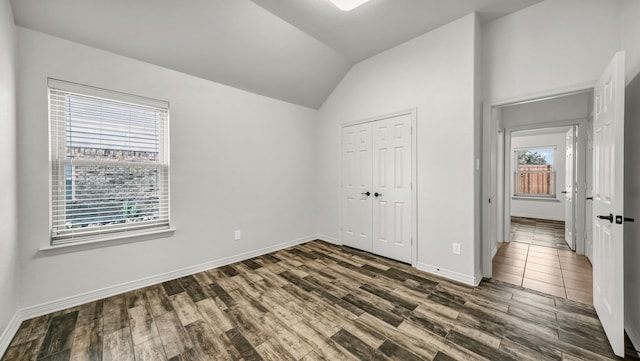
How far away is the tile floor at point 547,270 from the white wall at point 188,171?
2.99 meters

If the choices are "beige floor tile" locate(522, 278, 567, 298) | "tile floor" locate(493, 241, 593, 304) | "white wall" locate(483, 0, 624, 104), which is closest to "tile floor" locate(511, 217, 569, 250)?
"tile floor" locate(493, 241, 593, 304)

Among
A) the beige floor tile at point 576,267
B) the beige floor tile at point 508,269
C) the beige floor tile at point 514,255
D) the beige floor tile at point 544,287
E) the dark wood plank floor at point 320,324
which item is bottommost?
the dark wood plank floor at point 320,324

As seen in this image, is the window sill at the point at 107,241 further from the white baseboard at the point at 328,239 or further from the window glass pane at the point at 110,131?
the white baseboard at the point at 328,239

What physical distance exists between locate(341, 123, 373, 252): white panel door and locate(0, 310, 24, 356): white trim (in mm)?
3580

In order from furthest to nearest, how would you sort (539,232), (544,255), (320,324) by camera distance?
(539,232) → (544,255) → (320,324)

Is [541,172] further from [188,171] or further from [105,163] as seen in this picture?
[105,163]

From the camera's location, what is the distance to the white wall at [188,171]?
207 cm

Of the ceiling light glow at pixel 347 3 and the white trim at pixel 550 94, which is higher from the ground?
the ceiling light glow at pixel 347 3

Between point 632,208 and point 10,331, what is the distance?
487 centimetres

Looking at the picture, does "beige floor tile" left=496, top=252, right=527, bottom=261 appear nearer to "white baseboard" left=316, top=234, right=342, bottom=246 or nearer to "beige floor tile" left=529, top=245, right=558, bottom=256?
"beige floor tile" left=529, top=245, right=558, bottom=256

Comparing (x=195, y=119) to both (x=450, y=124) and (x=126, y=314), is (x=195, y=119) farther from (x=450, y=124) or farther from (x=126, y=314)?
(x=450, y=124)

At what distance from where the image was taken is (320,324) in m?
1.97

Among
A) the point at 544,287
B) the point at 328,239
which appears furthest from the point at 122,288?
the point at 544,287

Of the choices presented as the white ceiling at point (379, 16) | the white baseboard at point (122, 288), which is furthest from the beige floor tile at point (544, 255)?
the white baseboard at point (122, 288)
